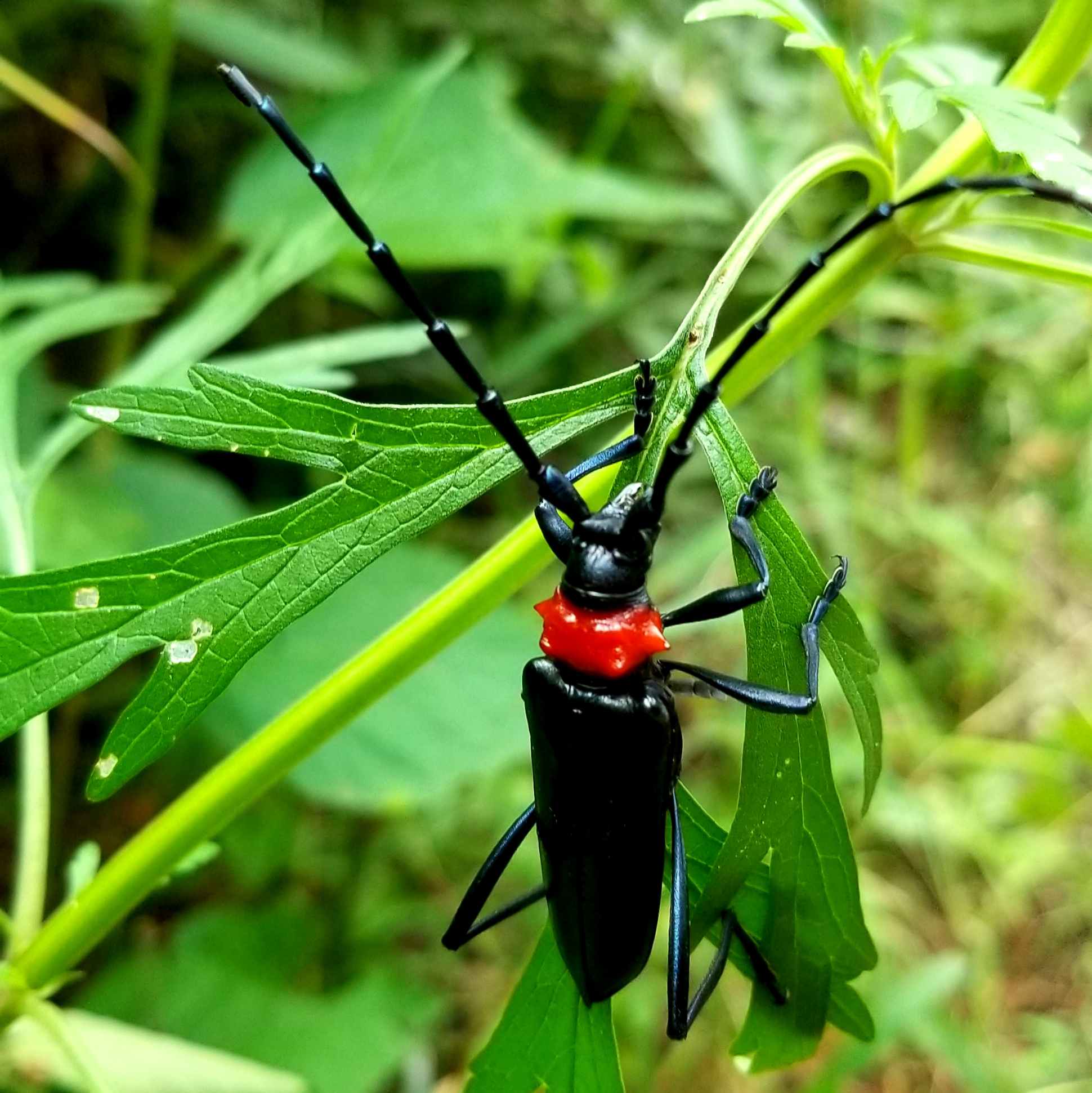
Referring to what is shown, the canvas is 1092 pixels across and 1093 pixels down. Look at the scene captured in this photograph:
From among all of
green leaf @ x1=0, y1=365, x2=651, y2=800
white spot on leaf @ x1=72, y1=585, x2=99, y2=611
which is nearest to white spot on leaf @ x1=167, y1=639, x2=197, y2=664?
green leaf @ x1=0, y1=365, x2=651, y2=800

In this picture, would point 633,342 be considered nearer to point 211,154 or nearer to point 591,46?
point 591,46

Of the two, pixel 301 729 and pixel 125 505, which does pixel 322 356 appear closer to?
pixel 301 729

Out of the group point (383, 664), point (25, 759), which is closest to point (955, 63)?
point (383, 664)

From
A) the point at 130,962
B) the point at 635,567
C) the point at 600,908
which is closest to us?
the point at 635,567

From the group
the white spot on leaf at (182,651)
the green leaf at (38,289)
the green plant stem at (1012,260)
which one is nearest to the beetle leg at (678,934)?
the white spot on leaf at (182,651)

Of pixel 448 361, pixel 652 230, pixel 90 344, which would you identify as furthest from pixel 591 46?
pixel 448 361
